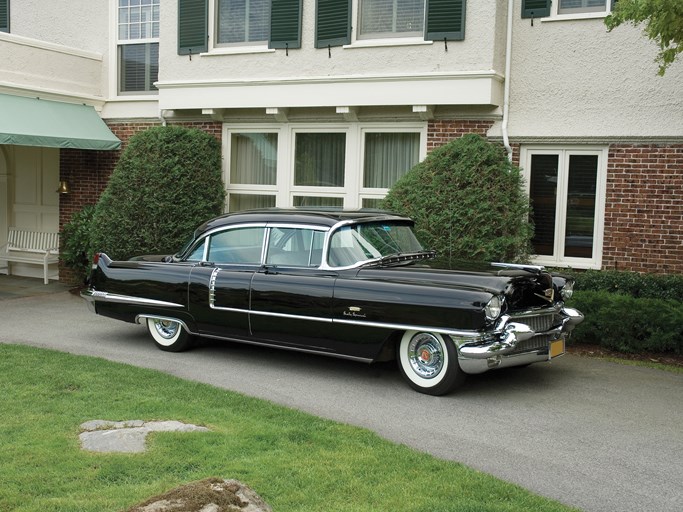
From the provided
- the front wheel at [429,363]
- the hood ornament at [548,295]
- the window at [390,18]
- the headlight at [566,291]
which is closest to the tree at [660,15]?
the headlight at [566,291]

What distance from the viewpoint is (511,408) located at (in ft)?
23.2

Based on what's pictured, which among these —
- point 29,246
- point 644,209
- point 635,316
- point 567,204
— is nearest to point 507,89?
point 567,204

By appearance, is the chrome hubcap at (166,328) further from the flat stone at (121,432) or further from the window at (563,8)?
the window at (563,8)

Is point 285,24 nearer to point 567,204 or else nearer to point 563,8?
point 563,8

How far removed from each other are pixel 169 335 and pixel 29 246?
7862mm

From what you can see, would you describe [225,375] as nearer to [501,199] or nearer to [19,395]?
[19,395]

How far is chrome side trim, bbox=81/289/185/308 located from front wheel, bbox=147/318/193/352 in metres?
0.23

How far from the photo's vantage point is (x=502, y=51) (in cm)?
1154

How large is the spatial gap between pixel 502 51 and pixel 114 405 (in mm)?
7556

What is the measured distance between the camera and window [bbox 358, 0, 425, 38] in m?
11.8

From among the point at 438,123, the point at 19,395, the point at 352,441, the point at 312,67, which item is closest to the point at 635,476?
the point at 352,441

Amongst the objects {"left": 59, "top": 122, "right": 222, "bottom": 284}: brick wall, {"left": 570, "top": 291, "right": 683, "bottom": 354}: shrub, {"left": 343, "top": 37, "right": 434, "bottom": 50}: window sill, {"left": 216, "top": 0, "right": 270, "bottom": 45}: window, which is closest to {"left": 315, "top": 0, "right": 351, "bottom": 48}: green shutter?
{"left": 343, "top": 37, "right": 434, "bottom": 50}: window sill

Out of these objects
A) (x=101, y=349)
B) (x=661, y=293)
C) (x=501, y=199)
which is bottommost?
(x=101, y=349)

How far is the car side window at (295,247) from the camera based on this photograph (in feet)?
26.9
